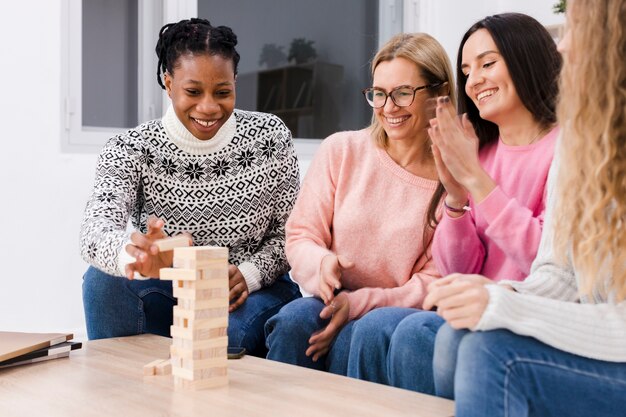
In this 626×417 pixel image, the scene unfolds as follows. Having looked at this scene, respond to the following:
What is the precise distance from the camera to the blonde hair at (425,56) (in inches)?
72.0

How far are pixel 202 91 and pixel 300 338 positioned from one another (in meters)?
0.68

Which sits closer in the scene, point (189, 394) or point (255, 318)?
point (189, 394)

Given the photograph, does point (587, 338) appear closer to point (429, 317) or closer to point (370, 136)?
point (429, 317)

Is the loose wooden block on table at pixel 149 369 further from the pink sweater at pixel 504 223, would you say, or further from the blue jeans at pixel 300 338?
the pink sweater at pixel 504 223

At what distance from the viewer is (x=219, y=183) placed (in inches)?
77.4

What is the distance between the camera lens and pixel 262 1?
346 cm

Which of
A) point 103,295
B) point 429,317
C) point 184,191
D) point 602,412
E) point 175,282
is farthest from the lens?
point 184,191

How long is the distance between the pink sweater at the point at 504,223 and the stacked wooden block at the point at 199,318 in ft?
1.88

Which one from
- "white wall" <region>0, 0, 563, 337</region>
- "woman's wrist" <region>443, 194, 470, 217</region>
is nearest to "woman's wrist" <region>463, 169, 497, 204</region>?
"woman's wrist" <region>443, 194, 470, 217</region>

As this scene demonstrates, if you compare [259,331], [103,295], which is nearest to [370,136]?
[259,331]

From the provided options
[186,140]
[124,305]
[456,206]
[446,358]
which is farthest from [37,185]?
[446,358]

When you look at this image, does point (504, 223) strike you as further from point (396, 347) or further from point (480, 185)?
point (396, 347)

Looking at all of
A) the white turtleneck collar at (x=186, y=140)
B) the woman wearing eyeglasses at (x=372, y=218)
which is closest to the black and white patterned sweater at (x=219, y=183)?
the white turtleneck collar at (x=186, y=140)

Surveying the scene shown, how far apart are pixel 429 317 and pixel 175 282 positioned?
1.69 feet
